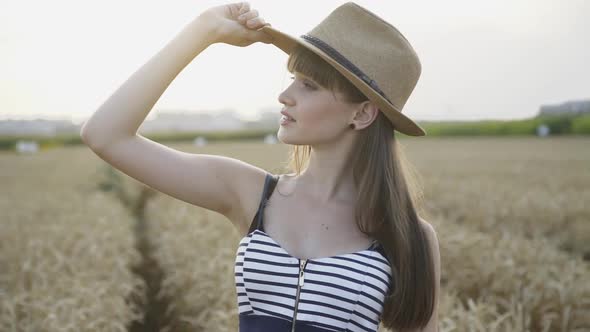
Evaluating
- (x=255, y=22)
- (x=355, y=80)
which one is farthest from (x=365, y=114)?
(x=255, y=22)

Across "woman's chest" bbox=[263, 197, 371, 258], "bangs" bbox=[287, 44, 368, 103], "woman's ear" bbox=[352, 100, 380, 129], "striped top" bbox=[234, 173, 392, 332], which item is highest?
"bangs" bbox=[287, 44, 368, 103]

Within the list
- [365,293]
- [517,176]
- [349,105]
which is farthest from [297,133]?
[517,176]

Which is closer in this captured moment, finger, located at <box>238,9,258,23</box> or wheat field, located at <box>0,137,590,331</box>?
finger, located at <box>238,9,258,23</box>

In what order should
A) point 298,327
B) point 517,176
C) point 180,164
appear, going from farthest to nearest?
point 517,176
point 180,164
point 298,327

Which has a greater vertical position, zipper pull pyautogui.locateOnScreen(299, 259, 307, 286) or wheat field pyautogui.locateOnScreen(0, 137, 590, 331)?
zipper pull pyautogui.locateOnScreen(299, 259, 307, 286)

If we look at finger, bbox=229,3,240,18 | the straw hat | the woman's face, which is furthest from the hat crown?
finger, bbox=229,3,240,18

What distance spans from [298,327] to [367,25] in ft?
3.18

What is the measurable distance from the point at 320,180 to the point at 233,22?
60 cm

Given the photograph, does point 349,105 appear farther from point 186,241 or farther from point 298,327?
point 186,241

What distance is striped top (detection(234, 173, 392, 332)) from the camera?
1592 millimetres

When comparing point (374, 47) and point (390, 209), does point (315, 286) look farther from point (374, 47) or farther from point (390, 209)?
point (374, 47)

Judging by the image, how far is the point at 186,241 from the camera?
4.88 meters

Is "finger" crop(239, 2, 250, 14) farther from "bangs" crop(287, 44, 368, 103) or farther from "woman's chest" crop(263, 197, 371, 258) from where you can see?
"woman's chest" crop(263, 197, 371, 258)

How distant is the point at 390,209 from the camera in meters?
1.75
